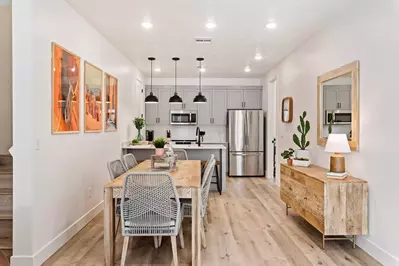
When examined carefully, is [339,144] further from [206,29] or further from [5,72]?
[5,72]

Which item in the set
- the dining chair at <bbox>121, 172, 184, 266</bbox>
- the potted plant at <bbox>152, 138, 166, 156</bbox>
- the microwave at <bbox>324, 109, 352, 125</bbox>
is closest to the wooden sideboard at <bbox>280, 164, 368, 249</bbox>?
the microwave at <bbox>324, 109, 352, 125</bbox>

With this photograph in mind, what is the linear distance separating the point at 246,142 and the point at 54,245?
5925mm

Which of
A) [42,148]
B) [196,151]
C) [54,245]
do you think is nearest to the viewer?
[42,148]

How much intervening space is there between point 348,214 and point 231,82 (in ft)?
21.0

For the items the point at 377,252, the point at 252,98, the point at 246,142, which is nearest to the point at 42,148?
the point at 377,252

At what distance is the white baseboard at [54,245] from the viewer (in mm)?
3031

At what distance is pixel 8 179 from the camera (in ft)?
11.8

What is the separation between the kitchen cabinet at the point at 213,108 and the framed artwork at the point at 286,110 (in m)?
2.83

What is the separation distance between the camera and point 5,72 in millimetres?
4227

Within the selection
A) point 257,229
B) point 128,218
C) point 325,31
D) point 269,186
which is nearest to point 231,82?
point 269,186

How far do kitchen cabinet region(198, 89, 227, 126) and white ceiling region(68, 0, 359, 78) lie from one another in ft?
8.14

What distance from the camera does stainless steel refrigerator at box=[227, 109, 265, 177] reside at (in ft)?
28.5

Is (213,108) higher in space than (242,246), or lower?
higher

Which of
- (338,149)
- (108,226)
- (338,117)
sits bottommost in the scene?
(108,226)
